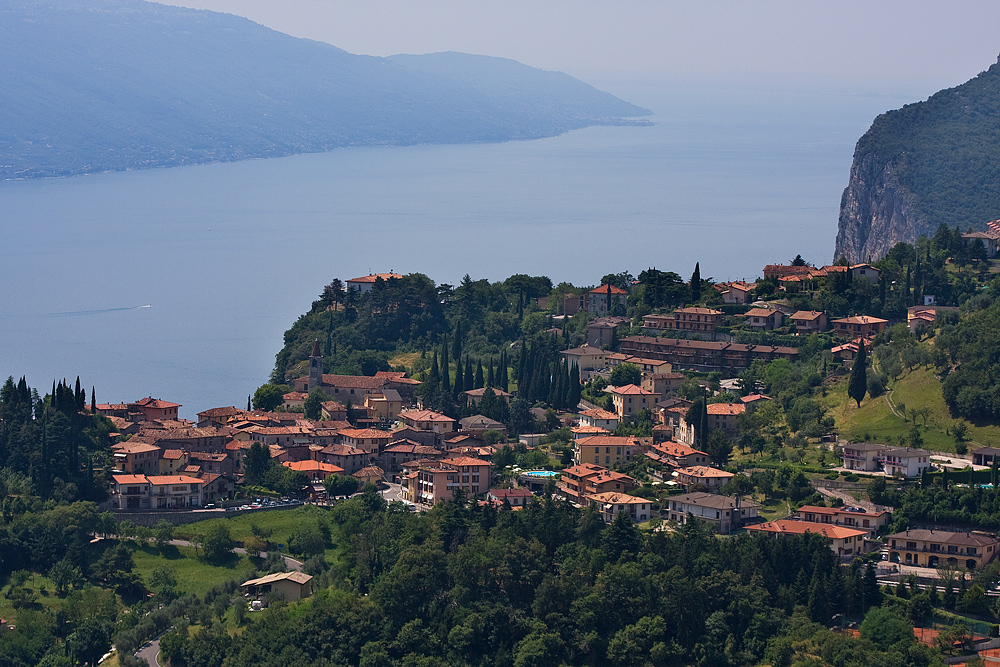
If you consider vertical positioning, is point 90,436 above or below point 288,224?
below

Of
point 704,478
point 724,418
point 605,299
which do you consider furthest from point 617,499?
point 605,299

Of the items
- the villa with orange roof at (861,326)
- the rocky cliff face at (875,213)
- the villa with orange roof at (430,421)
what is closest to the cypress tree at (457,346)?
the villa with orange roof at (430,421)

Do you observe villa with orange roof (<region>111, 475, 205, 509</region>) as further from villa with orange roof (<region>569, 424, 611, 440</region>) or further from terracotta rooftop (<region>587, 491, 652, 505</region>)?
terracotta rooftop (<region>587, 491, 652, 505</region>)

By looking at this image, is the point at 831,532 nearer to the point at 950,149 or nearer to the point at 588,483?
the point at 588,483

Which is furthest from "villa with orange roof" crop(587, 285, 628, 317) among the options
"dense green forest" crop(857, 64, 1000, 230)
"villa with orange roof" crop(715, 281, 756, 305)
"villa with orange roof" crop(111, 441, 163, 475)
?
"dense green forest" crop(857, 64, 1000, 230)

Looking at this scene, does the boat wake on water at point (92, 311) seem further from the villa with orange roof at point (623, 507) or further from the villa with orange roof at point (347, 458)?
the villa with orange roof at point (623, 507)

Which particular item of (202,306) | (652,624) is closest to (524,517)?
(652,624)

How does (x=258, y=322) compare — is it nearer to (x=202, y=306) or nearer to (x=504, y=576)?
(x=202, y=306)
